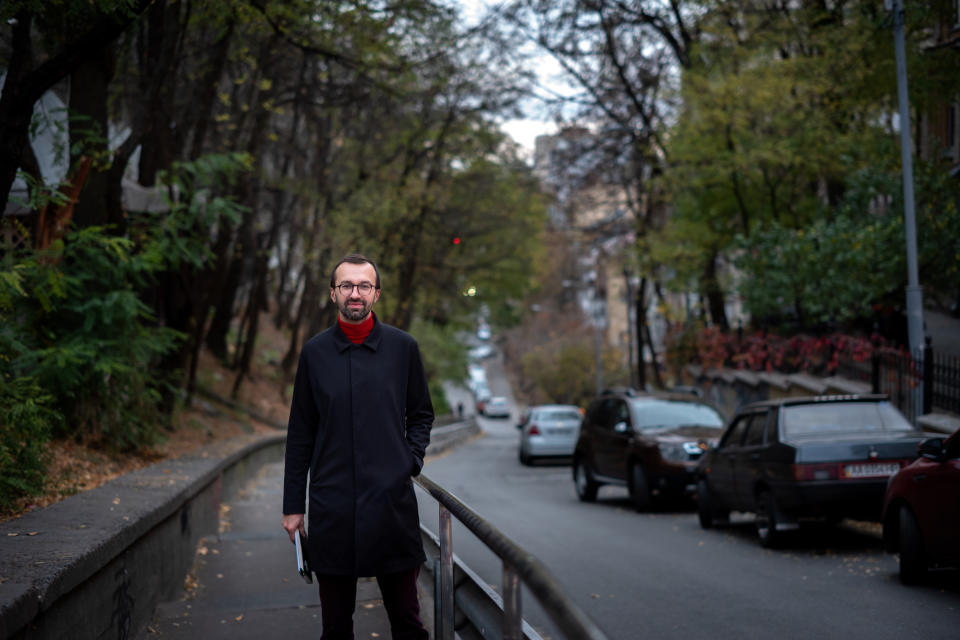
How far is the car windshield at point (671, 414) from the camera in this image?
17.6 metres

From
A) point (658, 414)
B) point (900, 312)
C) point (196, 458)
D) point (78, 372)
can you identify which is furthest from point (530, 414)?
point (78, 372)

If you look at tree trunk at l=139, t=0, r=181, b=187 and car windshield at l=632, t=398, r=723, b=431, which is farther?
car windshield at l=632, t=398, r=723, b=431

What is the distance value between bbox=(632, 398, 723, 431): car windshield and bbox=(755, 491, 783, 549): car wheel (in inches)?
200

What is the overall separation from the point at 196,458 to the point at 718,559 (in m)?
6.35

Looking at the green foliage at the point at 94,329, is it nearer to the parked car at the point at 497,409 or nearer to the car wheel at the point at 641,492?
the car wheel at the point at 641,492

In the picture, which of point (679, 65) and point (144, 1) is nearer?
point (144, 1)

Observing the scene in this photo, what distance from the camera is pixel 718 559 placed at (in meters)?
11.1

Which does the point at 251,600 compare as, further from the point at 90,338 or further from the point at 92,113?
the point at 92,113

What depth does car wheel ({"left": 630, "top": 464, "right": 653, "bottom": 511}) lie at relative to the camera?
16500mm

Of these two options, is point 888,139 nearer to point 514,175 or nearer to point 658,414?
point 658,414

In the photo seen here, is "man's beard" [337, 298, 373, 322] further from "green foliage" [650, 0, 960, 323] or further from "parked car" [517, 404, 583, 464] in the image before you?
"parked car" [517, 404, 583, 464]

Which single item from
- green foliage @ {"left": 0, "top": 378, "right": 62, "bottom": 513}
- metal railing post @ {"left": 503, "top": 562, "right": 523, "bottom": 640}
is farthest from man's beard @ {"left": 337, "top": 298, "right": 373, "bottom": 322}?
green foliage @ {"left": 0, "top": 378, "right": 62, "bottom": 513}

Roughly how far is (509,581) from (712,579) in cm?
658

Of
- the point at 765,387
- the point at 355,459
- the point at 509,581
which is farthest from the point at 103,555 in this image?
the point at 765,387
